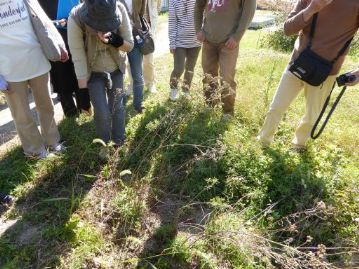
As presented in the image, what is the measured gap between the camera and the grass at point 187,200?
8.46ft

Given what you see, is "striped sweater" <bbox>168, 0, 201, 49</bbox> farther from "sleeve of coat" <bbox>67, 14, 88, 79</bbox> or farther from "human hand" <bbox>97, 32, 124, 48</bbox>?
"sleeve of coat" <bbox>67, 14, 88, 79</bbox>

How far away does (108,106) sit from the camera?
3555 mm

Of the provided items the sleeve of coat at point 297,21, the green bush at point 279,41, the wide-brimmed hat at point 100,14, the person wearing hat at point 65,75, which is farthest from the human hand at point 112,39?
the green bush at point 279,41

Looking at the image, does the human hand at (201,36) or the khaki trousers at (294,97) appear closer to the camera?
the khaki trousers at (294,97)

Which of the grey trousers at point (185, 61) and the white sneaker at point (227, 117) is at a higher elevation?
the grey trousers at point (185, 61)

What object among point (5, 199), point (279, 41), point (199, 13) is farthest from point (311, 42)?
point (279, 41)

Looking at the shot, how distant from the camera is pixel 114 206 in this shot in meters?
2.94

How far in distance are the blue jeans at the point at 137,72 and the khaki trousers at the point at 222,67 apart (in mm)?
797

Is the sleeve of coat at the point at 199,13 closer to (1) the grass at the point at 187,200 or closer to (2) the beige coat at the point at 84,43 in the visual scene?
(1) the grass at the point at 187,200

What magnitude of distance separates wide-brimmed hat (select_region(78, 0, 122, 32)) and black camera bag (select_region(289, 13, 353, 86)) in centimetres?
166

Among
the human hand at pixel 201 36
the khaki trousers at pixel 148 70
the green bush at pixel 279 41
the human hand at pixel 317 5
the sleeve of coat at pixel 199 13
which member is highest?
the human hand at pixel 317 5

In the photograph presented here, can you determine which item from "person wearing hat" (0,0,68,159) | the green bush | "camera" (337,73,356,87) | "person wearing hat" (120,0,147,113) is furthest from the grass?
the green bush

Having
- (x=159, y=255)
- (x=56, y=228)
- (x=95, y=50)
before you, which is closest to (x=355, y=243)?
(x=159, y=255)

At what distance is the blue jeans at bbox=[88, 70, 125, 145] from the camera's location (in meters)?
3.38
